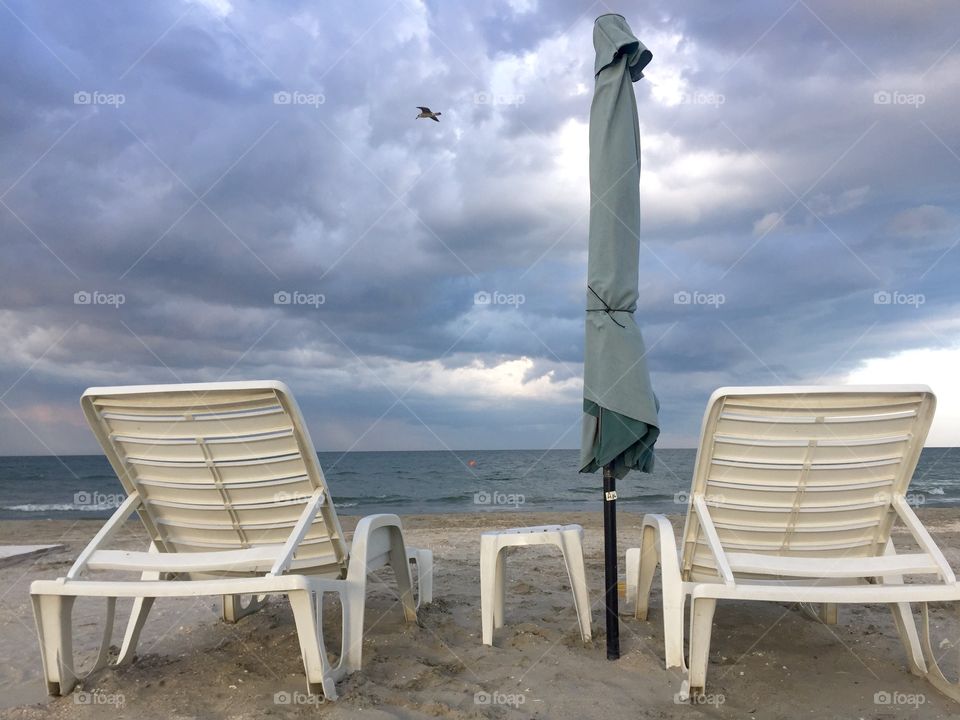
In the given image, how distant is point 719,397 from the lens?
2920 millimetres

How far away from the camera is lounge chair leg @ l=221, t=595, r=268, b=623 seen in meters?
3.96

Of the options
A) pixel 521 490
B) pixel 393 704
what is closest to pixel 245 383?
pixel 393 704

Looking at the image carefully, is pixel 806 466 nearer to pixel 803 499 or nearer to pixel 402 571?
pixel 803 499

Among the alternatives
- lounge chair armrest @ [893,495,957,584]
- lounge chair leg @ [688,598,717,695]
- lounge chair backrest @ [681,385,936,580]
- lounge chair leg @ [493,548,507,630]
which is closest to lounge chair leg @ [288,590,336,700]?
lounge chair leg @ [493,548,507,630]

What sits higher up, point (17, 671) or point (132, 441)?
point (132, 441)

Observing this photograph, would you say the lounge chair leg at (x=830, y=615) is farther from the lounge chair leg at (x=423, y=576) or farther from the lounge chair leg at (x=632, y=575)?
the lounge chair leg at (x=423, y=576)

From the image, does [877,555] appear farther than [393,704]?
Yes

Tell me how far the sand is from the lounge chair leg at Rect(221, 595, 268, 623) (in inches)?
2.9

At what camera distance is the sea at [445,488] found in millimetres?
19703

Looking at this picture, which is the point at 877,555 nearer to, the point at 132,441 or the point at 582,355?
the point at 582,355

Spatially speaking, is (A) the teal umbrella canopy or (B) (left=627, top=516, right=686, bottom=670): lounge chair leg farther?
(A) the teal umbrella canopy

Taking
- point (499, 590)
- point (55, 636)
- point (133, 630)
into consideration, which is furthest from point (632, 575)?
point (55, 636)

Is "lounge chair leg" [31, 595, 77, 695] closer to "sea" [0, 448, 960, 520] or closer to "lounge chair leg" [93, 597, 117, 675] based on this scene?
"lounge chair leg" [93, 597, 117, 675]

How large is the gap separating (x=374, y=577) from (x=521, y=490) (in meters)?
19.9
